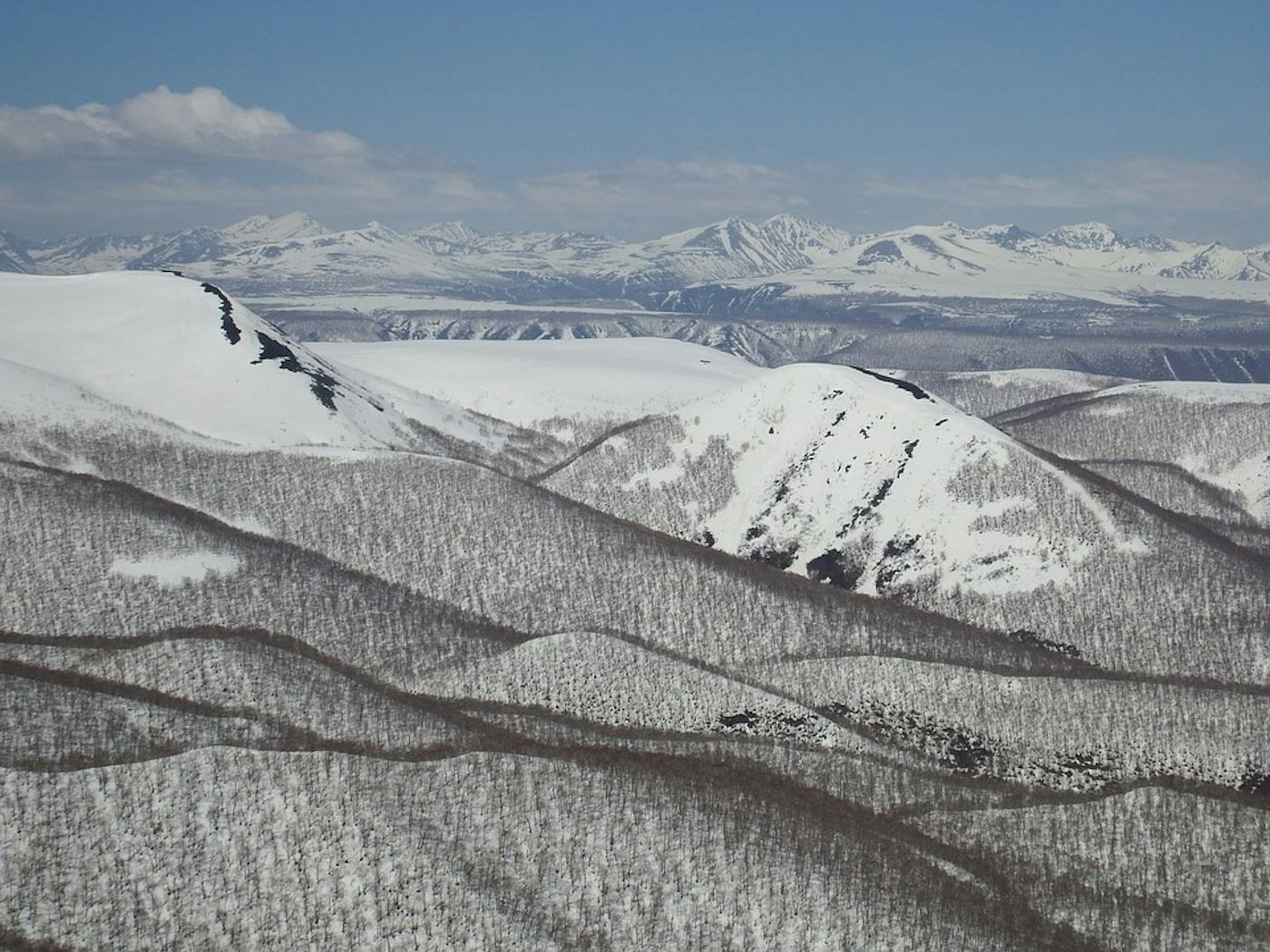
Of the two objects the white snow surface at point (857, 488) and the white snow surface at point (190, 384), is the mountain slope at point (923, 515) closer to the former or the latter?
the white snow surface at point (857, 488)

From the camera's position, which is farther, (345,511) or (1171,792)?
(345,511)

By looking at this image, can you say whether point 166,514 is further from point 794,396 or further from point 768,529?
point 794,396

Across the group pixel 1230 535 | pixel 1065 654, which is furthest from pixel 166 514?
pixel 1230 535

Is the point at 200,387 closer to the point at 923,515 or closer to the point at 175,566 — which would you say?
the point at 175,566

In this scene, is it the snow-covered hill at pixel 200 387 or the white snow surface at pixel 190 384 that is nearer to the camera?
the snow-covered hill at pixel 200 387

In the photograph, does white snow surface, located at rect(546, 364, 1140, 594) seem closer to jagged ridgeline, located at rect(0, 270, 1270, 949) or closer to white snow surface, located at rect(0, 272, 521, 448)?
jagged ridgeline, located at rect(0, 270, 1270, 949)

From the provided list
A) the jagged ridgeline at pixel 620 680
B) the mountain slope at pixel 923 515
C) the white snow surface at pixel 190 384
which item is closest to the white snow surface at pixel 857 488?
the mountain slope at pixel 923 515

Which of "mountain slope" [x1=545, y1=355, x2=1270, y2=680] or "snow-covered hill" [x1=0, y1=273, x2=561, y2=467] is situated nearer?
"mountain slope" [x1=545, y1=355, x2=1270, y2=680]

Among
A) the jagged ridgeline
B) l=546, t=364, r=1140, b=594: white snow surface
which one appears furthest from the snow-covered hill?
l=546, t=364, r=1140, b=594: white snow surface
